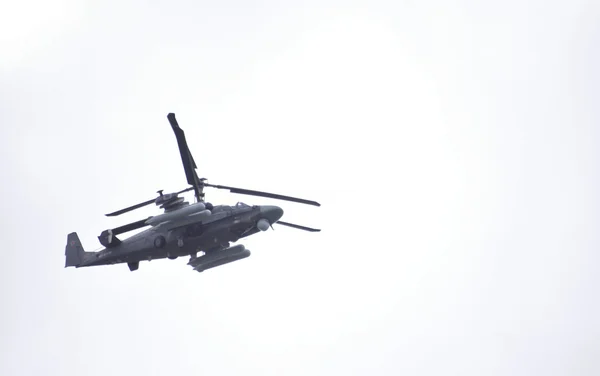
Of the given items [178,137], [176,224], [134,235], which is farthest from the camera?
[134,235]

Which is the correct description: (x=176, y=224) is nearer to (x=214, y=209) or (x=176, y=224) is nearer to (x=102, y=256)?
(x=214, y=209)

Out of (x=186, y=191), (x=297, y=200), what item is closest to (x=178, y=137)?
(x=186, y=191)

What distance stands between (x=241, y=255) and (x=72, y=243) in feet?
39.1

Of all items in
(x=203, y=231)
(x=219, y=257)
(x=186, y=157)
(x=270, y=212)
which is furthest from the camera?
(x=219, y=257)

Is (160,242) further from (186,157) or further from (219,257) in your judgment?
(186,157)

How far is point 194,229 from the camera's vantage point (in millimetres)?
50188

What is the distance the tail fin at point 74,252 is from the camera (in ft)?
178

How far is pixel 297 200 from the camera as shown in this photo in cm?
4850

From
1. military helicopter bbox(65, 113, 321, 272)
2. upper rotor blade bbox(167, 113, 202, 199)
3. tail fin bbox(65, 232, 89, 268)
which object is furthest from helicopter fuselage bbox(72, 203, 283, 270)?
tail fin bbox(65, 232, 89, 268)

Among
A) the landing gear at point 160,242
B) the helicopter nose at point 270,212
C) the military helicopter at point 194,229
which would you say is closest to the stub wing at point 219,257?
the military helicopter at point 194,229

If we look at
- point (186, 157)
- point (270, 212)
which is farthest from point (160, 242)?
point (270, 212)

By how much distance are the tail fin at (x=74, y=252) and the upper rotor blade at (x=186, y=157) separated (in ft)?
33.2

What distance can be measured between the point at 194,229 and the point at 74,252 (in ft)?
31.3

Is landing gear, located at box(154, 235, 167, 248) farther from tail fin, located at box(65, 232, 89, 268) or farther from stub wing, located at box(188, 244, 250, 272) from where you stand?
tail fin, located at box(65, 232, 89, 268)
